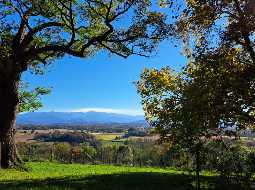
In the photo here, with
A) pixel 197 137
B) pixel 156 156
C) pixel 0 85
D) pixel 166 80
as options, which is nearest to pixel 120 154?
pixel 156 156

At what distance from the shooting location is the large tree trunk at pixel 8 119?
127ft

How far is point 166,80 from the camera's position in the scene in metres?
53.5

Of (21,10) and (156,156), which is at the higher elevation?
(21,10)

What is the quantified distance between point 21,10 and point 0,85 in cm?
678

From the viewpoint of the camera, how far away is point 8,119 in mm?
39312

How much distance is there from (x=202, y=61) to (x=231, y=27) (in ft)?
8.23

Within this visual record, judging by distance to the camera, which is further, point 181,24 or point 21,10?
point 21,10

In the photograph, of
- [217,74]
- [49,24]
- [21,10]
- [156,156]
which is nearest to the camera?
[217,74]

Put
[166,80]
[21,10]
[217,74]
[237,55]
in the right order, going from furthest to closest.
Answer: [166,80]
[21,10]
[237,55]
[217,74]

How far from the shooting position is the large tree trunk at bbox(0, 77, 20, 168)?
38719mm

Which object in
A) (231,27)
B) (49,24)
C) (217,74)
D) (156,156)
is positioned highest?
(49,24)

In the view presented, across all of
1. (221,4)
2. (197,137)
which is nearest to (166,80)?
(221,4)

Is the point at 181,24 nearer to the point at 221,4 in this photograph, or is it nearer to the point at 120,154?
the point at 221,4

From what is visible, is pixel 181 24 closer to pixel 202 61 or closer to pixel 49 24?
pixel 202 61
